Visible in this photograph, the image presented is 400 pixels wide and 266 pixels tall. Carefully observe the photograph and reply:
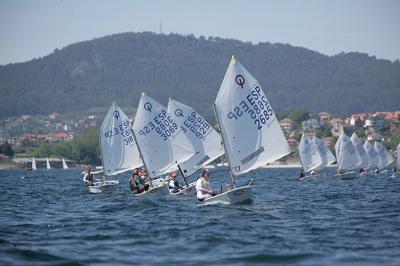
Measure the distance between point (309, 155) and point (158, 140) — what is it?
123ft

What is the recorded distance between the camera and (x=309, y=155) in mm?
84750

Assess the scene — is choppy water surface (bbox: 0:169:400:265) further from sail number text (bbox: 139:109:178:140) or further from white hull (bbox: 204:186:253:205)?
sail number text (bbox: 139:109:178:140)

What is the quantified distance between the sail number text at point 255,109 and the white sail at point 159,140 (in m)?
14.8

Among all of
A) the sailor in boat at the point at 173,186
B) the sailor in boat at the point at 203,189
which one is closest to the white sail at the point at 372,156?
the sailor in boat at the point at 173,186

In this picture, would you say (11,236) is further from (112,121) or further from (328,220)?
(112,121)

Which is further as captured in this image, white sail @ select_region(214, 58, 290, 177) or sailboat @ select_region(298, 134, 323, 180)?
sailboat @ select_region(298, 134, 323, 180)

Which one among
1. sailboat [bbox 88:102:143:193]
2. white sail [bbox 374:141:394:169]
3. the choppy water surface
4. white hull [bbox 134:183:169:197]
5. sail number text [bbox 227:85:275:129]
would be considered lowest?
white sail [bbox 374:141:394:169]

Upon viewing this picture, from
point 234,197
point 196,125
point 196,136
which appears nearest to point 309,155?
point 196,125

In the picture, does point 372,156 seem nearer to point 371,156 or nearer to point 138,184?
point 371,156

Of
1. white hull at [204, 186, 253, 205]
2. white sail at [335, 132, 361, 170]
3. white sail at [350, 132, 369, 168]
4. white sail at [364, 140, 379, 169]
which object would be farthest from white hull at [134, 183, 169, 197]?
white sail at [364, 140, 379, 169]

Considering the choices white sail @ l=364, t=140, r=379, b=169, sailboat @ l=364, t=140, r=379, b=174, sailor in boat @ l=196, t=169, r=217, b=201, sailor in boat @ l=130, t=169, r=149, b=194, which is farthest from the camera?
white sail @ l=364, t=140, r=379, b=169

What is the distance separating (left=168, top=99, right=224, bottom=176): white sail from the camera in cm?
5128

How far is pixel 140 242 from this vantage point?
25469mm

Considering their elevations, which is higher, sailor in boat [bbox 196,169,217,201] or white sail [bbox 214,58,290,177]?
white sail [bbox 214,58,290,177]
